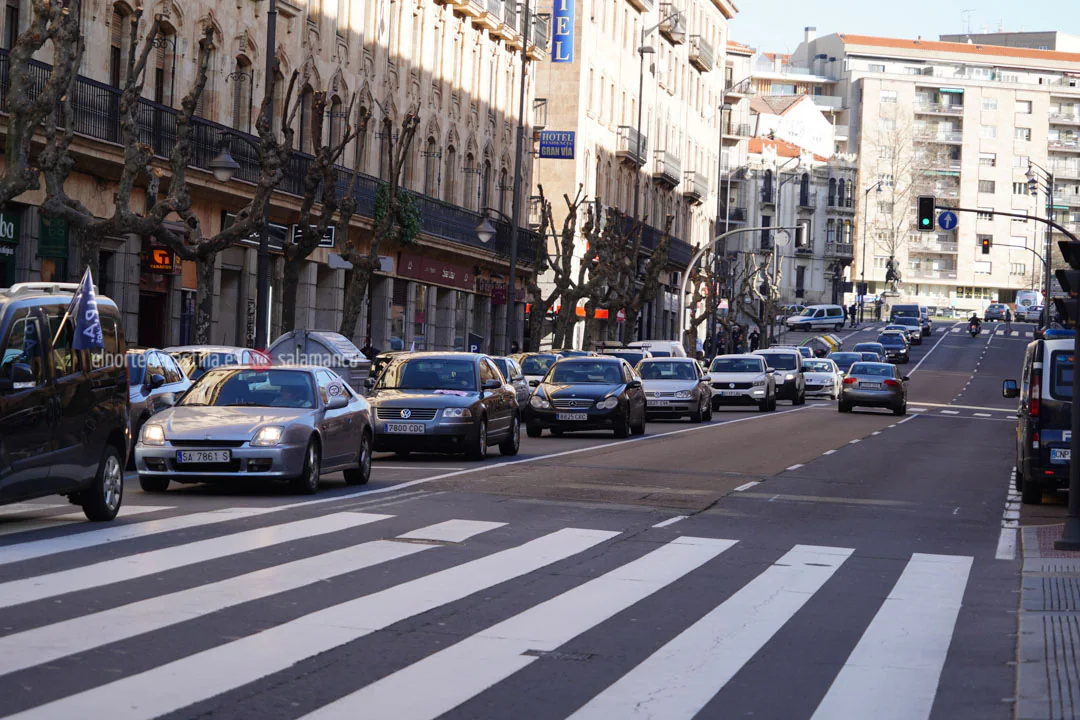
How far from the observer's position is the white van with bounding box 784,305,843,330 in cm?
12812

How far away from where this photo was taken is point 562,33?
7250 cm

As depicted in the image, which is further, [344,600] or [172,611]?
[344,600]

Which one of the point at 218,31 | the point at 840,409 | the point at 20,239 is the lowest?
the point at 840,409

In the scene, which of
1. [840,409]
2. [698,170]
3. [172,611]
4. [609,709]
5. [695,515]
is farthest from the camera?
[698,170]

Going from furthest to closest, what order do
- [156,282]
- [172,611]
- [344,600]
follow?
[156,282] < [344,600] < [172,611]

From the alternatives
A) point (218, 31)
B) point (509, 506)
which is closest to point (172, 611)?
point (509, 506)

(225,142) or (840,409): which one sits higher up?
(225,142)

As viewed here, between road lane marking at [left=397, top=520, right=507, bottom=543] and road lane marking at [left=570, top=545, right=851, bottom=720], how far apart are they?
8.73 feet

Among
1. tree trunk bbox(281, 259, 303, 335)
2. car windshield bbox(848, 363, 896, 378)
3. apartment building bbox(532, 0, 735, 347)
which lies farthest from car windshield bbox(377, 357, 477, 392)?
apartment building bbox(532, 0, 735, 347)

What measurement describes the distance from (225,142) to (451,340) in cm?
2269

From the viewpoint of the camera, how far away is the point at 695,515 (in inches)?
687

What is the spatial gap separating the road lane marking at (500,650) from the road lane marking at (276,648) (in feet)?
1.86

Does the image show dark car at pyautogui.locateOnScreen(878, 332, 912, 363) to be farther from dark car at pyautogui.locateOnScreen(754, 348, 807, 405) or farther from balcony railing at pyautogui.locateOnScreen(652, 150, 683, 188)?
dark car at pyautogui.locateOnScreen(754, 348, 807, 405)

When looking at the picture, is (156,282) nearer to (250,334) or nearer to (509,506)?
(250,334)
